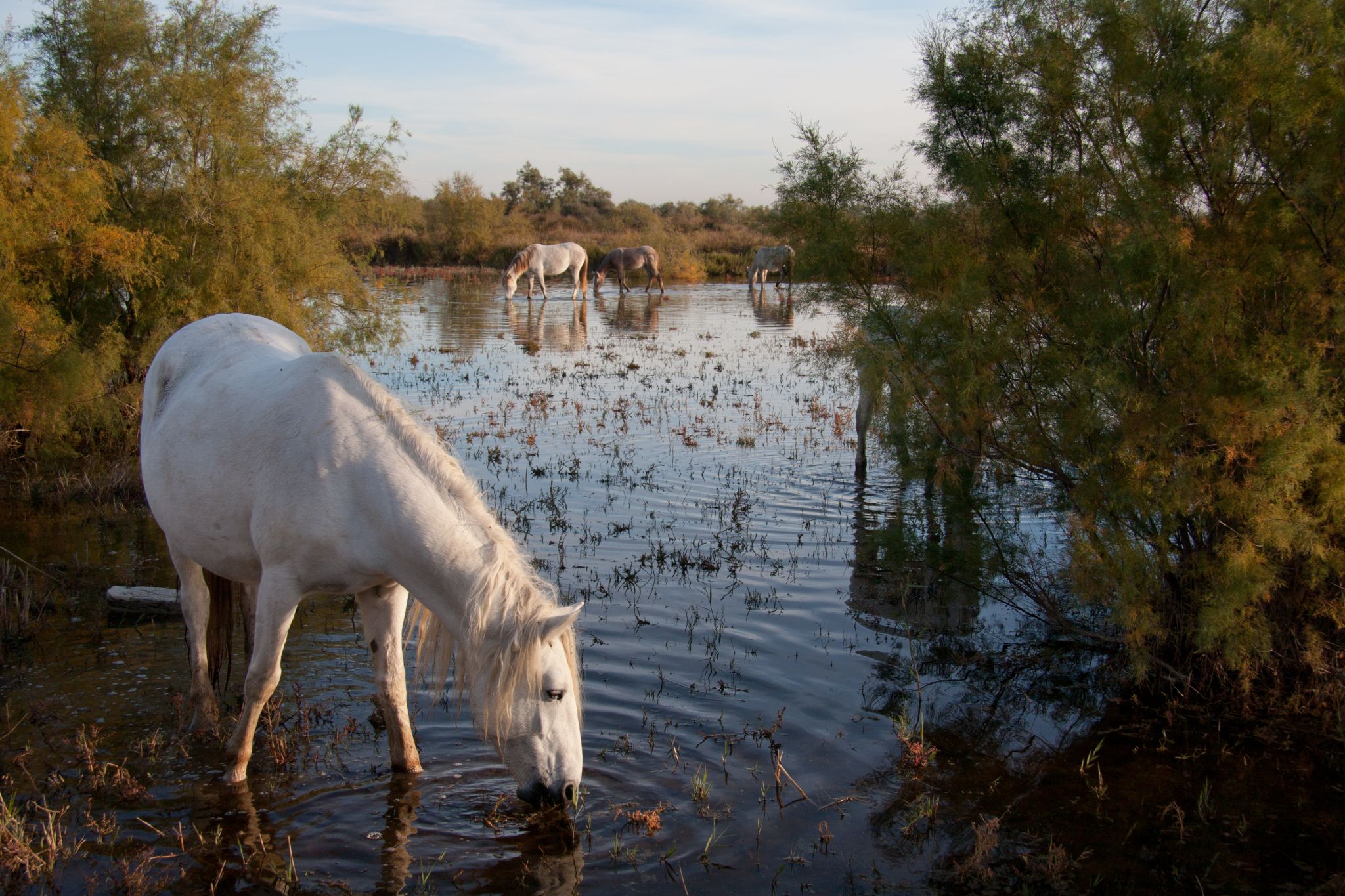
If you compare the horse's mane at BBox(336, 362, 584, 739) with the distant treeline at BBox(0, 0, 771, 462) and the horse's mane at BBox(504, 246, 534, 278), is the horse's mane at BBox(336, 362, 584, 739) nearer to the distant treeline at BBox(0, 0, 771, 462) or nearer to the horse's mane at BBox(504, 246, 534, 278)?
the distant treeline at BBox(0, 0, 771, 462)

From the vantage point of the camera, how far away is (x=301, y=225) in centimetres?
974

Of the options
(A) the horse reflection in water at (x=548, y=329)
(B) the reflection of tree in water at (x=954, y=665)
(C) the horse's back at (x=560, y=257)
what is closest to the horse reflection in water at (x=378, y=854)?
Answer: (B) the reflection of tree in water at (x=954, y=665)

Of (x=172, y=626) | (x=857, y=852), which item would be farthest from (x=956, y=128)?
(x=172, y=626)

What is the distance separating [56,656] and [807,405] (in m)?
9.87

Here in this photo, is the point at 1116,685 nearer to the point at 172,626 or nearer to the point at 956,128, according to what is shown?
the point at 956,128

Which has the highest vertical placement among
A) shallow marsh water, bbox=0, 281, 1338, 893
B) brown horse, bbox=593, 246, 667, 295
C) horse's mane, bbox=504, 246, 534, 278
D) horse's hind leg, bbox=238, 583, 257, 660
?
brown horse, bbox=593, 246, 667, 295

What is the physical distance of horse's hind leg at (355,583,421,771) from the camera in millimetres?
4102

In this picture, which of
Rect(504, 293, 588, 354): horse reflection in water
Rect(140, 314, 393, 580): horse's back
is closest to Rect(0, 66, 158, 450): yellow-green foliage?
Rect(140, 314, 393, 580): horse's back

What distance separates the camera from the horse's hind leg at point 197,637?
4551 mm

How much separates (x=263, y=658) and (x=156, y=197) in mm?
6907

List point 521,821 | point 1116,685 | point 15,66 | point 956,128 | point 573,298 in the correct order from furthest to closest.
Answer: point 573,298, point 15,66, point 956,128, point 1116,685, point 521,821

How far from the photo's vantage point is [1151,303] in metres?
4.55

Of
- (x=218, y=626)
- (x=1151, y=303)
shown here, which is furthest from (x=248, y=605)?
(x=1151, y=303)

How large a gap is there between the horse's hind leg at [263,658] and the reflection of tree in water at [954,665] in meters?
2.55
